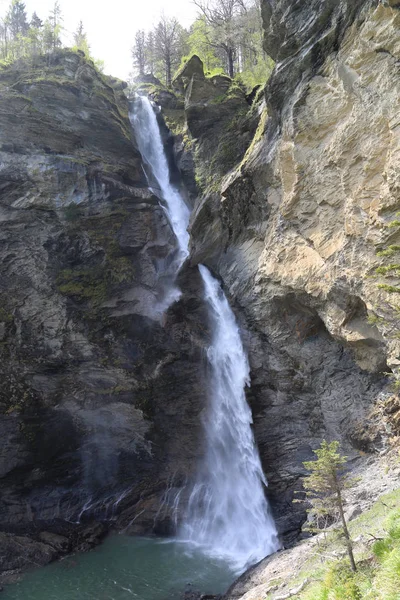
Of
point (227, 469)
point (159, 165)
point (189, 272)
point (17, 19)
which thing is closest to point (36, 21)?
point (17, 19)

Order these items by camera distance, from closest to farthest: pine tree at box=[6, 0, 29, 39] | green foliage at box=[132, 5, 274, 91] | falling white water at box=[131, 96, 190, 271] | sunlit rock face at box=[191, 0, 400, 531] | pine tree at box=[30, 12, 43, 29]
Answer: sunlit rock face at box=[191, 0, 400, 531] < falling white water at box=[131, 96, 190, 271] < green foliage at box=[132, 5, 274, 91] < pine tree at box=[6, 0, 29, 39] < pine tree at box=[30, 12, 43, 29]

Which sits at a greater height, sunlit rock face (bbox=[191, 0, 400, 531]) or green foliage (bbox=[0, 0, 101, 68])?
green foliage (bbox=[0, 0, 101, 68])

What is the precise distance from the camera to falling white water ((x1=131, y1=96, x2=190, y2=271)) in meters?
24.0

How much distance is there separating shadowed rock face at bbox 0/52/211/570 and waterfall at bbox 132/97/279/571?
883 millimetres

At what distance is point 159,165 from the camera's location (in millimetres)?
27125

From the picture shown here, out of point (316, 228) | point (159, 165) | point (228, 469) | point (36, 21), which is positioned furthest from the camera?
point (36, 21)

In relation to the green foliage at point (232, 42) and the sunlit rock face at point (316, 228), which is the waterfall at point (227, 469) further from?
the green foliage at point (232, 42)

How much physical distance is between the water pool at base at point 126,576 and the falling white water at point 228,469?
1546 mm

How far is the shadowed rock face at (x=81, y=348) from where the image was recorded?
19375 mm

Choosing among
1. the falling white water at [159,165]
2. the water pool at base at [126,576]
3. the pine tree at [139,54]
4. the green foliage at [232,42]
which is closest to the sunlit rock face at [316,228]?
the water pool at base at [126,576]

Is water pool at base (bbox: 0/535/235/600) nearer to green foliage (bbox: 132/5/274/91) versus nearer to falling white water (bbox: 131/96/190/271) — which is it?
falling white water (bbox: 131/96/190/271)

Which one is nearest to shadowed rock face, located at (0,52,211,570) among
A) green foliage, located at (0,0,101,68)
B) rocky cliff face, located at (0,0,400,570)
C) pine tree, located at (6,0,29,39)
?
rocky cliff face, located at (0,0,400,570)

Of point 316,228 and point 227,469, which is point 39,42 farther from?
point 227,469

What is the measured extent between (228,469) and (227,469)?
2.6 inches
